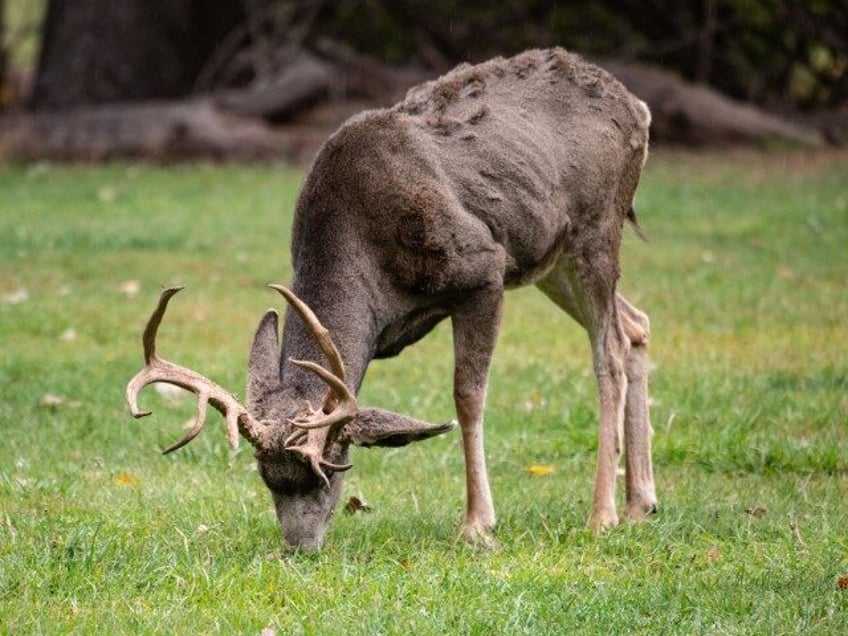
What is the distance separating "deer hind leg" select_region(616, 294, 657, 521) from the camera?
726cm

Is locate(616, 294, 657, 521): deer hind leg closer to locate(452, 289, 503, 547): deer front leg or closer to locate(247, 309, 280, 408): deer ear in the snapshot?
locate(452, 289, 503, 547): deer front leg

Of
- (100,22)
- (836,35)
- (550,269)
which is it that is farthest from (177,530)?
(836,35)

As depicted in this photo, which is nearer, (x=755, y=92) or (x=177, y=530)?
(x=177, y=530)

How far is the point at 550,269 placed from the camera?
756 cm

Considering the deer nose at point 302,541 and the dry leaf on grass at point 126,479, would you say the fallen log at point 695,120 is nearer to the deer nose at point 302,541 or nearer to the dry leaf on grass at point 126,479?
the dry leaf on grass at point 126,479

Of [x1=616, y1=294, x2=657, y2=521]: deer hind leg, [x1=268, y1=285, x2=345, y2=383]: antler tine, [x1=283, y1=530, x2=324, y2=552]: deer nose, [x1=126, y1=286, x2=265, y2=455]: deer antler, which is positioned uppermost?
[x1=268, y1=285, x2=345, y2=383]: antler tine

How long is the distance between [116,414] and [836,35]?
14.1 metres

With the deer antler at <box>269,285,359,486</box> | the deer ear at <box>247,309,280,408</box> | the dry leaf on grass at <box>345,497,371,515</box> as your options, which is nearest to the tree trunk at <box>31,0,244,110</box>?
the dry leaf on grass at <box>345,497,371,515</box>

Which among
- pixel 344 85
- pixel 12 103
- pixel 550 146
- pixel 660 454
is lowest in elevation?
pixel 12 103

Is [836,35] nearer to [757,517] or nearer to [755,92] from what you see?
[755,92]

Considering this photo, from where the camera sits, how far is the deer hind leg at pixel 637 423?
726 centimetres

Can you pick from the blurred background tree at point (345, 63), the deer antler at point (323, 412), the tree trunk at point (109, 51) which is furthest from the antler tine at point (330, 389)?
the tree trunk at point (109, 51)

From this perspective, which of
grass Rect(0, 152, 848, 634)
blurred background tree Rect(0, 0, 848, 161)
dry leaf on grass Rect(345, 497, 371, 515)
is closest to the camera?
grass Rect(0, 152, 848, 634)

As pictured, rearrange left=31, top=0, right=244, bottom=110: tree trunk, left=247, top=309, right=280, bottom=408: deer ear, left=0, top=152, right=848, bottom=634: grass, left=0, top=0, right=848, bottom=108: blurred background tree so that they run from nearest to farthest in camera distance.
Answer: left=0, top=152, right=848, bottom=634: grass < left=247, top=309, right=280, bottom=408: deer ear < left=31, top=0, right=244, bottom=110: tree trunk < left=0, top=0, right=848, bottom=108: blurred background tree
